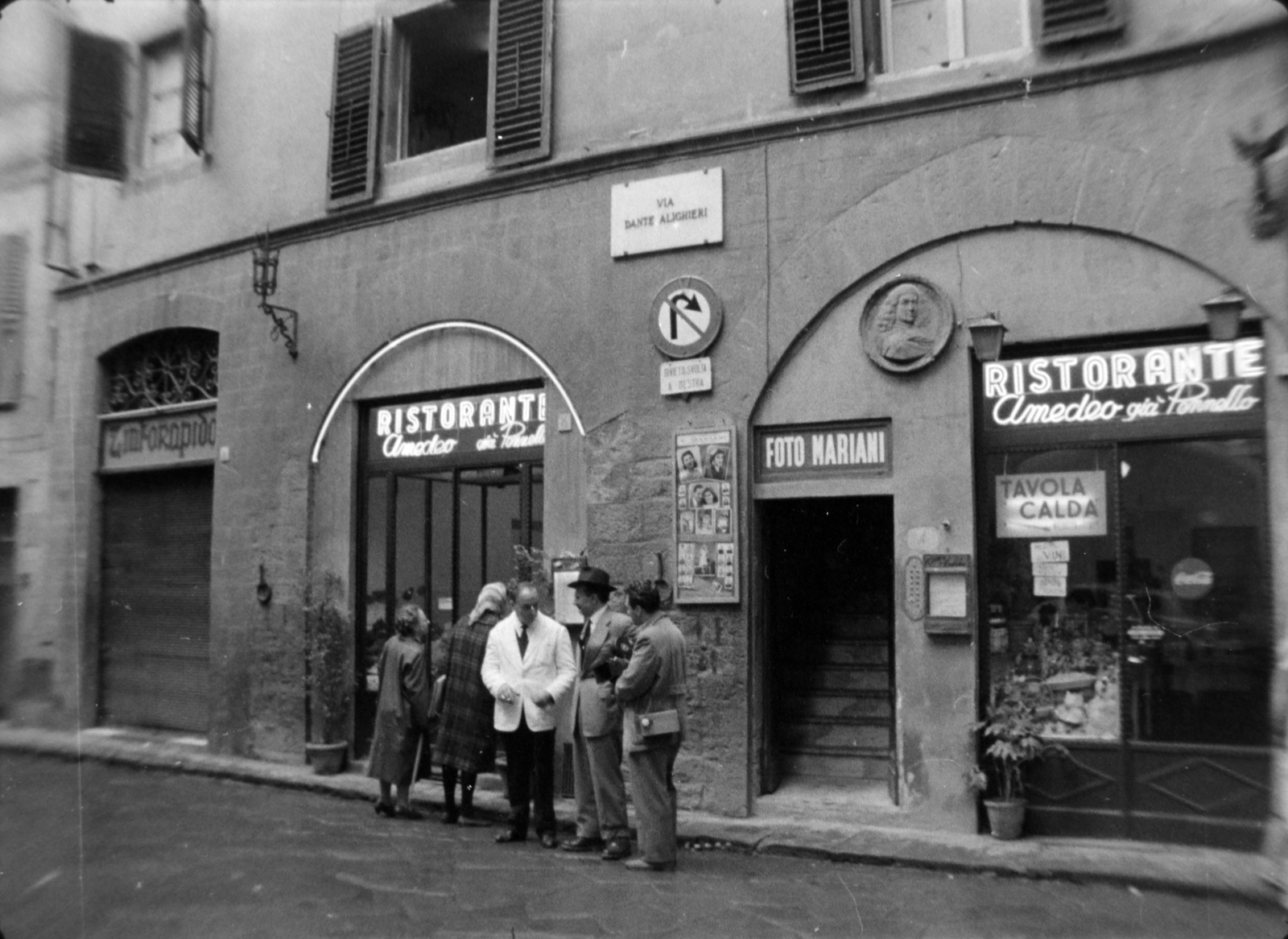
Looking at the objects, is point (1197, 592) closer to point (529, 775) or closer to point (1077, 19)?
point (1077, 19)

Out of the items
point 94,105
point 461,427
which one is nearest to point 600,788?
point 461,427

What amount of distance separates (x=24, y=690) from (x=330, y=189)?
6.99 metres

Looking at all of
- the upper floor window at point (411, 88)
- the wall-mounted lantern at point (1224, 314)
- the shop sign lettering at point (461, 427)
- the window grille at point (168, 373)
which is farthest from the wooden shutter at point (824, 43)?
the window grille at point (168, 373)

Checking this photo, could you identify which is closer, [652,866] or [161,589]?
[652,866]

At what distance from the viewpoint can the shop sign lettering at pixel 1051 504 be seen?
7277 millimetres

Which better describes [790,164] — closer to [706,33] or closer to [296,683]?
[706,33]

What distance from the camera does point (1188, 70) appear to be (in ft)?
21.9

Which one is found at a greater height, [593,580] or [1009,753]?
[593,580]

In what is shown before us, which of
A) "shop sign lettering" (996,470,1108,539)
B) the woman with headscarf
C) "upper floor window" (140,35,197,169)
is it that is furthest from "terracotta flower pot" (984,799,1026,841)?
"upper floor window" (140,35,197,169)

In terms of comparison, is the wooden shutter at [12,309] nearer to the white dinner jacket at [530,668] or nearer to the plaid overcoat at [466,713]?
the white dinner jacket at [530,668]

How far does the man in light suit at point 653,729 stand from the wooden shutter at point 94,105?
3601 mm

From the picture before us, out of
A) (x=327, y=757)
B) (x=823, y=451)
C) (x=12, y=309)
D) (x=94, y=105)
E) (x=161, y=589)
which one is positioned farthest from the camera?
(x=161, y=589)

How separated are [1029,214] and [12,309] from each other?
5715 mm

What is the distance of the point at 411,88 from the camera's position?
10398 millimetres
